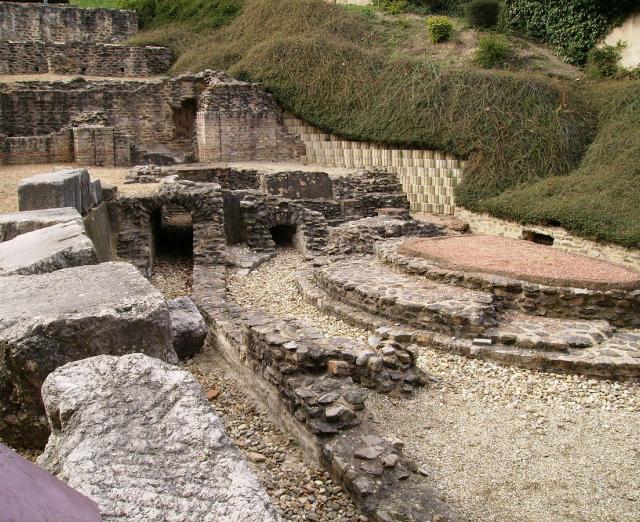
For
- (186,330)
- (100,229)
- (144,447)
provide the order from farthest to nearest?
(100,229) → (186,330) → (144,447)

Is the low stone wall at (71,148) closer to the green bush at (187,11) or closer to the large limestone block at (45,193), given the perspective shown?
the large limestone block at (45,193)

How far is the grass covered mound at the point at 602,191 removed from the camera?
1408 centimetres

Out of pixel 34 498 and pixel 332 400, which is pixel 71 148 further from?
pixel 34 498

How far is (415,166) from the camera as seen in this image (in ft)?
62.0

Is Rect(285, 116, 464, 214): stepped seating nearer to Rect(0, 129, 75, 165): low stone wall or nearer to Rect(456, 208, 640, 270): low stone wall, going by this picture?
Rect(456, 208, 640, 270): low stone wall

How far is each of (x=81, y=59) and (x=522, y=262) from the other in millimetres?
21151

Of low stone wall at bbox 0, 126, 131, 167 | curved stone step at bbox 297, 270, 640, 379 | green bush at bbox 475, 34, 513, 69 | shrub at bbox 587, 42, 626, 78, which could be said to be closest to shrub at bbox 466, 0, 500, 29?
green bush at bbox 475, 34, 513, 69

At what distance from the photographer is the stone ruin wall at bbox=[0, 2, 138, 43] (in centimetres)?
2681

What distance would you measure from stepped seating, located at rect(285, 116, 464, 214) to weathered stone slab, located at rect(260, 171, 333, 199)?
3.35m

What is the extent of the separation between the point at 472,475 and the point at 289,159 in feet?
57.5

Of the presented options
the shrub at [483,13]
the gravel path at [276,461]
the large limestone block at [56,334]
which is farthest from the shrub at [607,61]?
the large limestone block at [56,334]

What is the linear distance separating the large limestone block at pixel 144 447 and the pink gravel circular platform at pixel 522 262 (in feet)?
22.7

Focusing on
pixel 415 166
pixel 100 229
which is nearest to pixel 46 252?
pixel 100 229

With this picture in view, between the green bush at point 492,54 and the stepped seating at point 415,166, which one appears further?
the green bush at point 492,54
